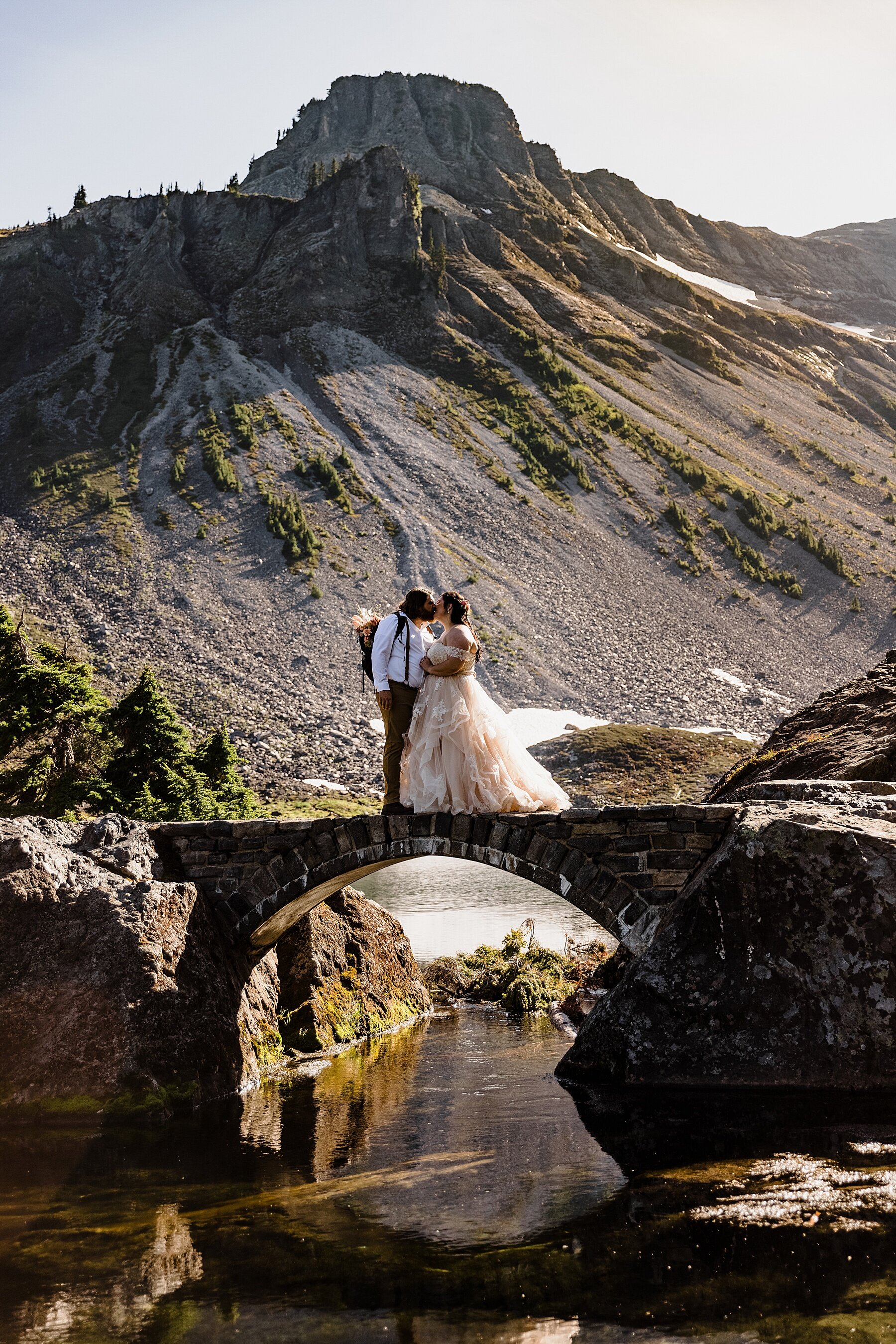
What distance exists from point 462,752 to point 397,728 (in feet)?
3.17

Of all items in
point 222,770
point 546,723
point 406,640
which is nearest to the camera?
point 406,640

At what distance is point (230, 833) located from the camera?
13.7 meters

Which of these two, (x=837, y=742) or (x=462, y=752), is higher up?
(x=837, y=742)

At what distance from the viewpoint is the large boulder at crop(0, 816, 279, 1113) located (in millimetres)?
11812

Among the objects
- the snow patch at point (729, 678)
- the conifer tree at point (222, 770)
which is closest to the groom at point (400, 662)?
the conifer tree at point (222, 770)

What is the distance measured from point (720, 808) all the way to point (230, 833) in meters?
6.09

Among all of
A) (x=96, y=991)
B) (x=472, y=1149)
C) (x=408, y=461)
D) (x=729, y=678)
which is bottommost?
(x=472, y=1149)

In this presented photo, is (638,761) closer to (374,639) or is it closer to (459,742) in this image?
(374,639)

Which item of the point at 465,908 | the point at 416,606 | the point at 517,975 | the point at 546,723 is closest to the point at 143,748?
the point at 465,908

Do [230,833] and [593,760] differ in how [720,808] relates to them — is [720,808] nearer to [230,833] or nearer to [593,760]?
[230,833]

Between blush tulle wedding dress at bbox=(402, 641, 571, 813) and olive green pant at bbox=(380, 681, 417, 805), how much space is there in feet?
0.69

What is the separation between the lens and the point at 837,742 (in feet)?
50.9

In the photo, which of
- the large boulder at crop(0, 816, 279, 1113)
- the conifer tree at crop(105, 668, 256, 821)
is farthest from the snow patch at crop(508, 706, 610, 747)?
the large boulder at crop(0, 816, 279, 1113)

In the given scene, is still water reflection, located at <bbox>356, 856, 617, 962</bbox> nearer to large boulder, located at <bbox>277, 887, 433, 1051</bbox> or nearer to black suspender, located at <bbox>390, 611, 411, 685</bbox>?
large boulder, located at <bbox>277, 887, 433, 1051</bbox>
